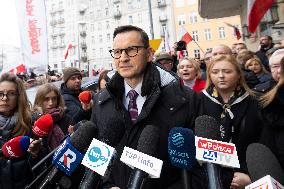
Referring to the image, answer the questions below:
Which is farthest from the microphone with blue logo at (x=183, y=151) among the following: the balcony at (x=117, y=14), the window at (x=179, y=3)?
the balcony at (x=117, y=14)

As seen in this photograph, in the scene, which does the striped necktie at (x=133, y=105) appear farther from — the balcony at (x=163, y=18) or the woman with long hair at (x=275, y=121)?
the balcony at (x=163, y=18)

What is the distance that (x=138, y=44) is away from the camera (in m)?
2.25

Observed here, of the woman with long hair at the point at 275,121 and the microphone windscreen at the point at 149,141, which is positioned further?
the woman with long hair at the point at 275,121

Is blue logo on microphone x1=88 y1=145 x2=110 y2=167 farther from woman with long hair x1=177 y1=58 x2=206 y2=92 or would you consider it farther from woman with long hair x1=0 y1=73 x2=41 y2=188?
woman with long hair x1=177 y1=58 x2=206 y2=92

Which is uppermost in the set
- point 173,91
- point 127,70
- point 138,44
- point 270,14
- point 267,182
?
point 270,14

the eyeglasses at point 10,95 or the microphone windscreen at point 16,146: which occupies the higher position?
the eyeglasses at point 10,95

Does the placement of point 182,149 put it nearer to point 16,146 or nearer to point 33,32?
point 16,146

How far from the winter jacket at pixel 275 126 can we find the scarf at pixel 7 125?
2.04 metres

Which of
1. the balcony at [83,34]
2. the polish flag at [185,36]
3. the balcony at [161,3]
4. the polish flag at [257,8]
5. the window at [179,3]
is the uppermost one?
the balcony at [161,3]

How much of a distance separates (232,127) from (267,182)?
1.46 meters

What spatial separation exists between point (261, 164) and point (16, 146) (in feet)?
5.36

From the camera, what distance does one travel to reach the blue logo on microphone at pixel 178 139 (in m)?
1.84

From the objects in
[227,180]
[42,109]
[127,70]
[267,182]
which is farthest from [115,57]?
[42,109]

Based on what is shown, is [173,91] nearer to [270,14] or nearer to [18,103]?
[18,103]
